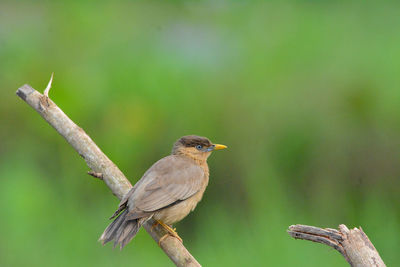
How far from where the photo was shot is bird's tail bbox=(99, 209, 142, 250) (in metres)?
3.30

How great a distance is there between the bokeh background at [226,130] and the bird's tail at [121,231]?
143cm

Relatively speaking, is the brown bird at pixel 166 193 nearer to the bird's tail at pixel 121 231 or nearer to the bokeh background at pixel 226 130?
the bird's tail at pixel 121 231

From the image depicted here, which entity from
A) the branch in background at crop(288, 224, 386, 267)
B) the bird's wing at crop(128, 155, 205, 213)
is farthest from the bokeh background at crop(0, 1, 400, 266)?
the branch in background at crop(288, 224, 386, 267)

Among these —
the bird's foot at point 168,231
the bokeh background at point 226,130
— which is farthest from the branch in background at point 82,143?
the bokeh background at point 226,130

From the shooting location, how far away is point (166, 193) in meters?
3.63

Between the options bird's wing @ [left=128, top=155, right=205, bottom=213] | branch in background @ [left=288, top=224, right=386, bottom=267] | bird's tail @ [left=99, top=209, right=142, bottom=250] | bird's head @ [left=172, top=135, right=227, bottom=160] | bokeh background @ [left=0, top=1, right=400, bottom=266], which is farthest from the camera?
bokeh background @ [left=0, top=1, right=400, bottom=266]

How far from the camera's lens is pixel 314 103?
5.61 metres

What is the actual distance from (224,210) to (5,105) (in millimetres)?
1782

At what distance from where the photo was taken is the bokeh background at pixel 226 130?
4836mm

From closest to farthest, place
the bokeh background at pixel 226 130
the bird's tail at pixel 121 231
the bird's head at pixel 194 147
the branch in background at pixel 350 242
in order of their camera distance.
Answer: the branch in background at pixel 350 242, the bird's tail at pixel 121 231, the bird's head at pixel 194 147, the bokeh background at pixel 226 130

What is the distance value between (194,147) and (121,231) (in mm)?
1076

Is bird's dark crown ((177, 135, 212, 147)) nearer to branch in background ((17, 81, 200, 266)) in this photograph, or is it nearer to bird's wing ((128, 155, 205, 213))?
bird's wing ((128, 155, 205, 213))

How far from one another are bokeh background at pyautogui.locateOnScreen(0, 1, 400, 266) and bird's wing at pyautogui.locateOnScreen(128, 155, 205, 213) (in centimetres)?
97

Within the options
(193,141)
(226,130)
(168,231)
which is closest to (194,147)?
(193,141)
